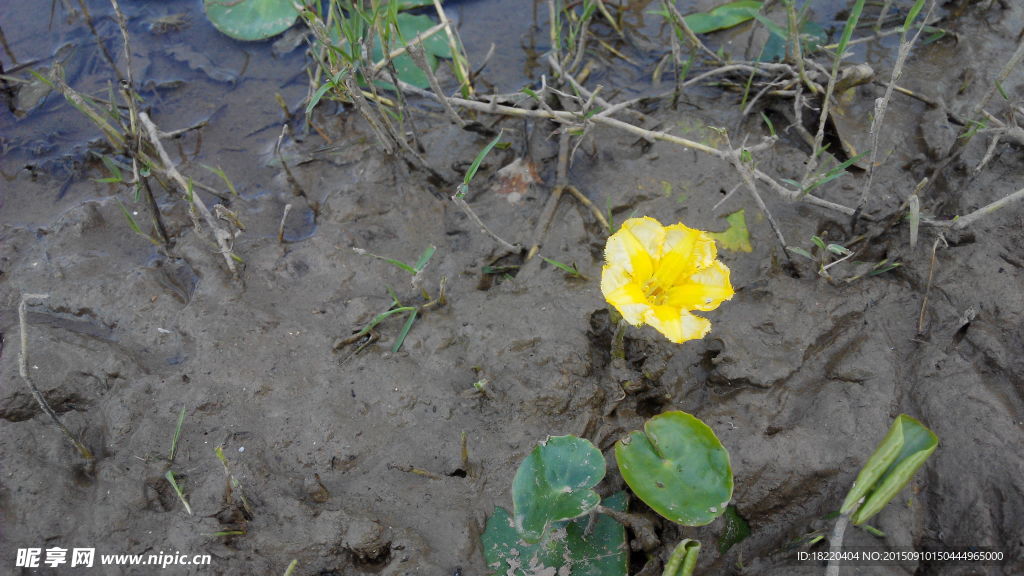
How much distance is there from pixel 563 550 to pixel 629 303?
2.46ft

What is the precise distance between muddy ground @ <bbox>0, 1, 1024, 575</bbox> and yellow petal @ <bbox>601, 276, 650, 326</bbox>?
16.3 inches

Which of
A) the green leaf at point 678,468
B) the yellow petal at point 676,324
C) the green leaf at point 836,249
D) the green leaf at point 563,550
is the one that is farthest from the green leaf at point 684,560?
the green leaf at point 836,249

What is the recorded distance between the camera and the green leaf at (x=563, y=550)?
1.86 metres

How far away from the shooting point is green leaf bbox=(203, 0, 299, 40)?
3.40 meters

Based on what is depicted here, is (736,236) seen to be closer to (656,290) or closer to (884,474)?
(656,290)

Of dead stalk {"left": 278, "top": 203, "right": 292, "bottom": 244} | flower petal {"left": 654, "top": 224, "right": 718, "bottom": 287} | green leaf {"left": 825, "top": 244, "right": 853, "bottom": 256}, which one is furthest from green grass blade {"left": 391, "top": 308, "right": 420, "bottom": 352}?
green leaf {"left": 825, "top": 244, "right": 853, "bottom": 256}

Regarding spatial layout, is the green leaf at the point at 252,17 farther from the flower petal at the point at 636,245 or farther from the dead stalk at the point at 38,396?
the flower petal at the point at 636,245

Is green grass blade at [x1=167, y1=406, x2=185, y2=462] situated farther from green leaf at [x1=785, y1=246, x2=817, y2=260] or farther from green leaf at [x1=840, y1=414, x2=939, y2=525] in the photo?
green leaf at [x1=785, y1=246, x2=817, y2=260]

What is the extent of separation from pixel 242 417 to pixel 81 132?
1.92 metres

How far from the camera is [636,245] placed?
6.39 feet

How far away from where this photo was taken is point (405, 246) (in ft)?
8.47

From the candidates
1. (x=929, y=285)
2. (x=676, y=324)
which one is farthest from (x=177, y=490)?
(x=929, y=285)

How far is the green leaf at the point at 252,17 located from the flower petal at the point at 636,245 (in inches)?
95.5

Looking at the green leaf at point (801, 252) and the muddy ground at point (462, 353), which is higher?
the green leaf at point (801, 252)
